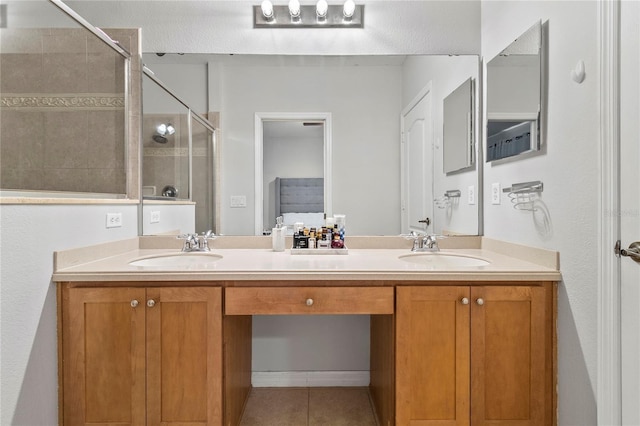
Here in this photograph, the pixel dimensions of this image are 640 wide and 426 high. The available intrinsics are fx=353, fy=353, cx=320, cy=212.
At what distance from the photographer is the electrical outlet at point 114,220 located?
173 cm

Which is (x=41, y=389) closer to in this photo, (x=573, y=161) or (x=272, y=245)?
(x=272, y=245)

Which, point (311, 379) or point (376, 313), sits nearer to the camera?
point (376, 313)

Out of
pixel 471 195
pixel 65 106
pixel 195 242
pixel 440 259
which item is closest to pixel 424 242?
pixel 440 259

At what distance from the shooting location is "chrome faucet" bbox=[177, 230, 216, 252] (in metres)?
1.91

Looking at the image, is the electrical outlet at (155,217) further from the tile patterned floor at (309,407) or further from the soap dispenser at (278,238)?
the tile patterned floor at (309,407)

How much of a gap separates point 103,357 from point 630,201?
1.91 metres

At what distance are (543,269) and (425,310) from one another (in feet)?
1.64

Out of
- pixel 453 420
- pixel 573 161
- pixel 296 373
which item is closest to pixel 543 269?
pixel 573 161

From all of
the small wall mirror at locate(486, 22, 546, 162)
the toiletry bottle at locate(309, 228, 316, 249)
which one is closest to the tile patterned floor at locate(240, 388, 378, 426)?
the toiletry bottle at locate(309, 228, 316, 249)

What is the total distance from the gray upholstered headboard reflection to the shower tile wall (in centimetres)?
86

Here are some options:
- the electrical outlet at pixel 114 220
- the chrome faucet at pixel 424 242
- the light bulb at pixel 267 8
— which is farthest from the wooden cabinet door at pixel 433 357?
the light bulb at pixel 267 8

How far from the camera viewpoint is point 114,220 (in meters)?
1.78

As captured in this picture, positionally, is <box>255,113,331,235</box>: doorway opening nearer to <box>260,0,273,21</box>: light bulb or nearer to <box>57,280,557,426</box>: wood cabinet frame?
<box>260,0,273,21</box>: light bulb

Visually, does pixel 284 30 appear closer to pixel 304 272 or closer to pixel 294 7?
pixel 294 7
